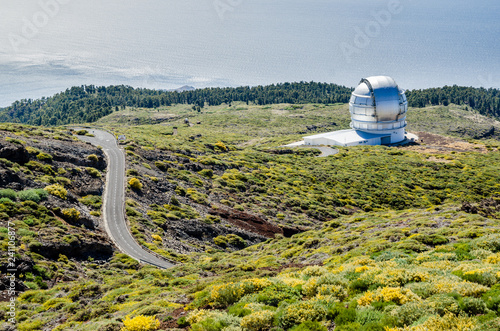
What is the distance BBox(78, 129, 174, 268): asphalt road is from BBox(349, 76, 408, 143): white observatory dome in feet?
199

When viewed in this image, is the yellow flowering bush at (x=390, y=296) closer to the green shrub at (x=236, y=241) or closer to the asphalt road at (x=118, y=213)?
the asphalt road at (x=118, y=213)

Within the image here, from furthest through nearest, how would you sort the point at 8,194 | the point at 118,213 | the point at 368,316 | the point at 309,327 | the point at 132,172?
1. the point at 132,172
2. the point at 118,213
3. the point at 8,194
4. the point at 309,327
5. the point at 368,316

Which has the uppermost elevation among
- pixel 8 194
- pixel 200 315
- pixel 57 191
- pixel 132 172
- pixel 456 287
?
pixel 8 194

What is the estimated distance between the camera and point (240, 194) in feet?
146

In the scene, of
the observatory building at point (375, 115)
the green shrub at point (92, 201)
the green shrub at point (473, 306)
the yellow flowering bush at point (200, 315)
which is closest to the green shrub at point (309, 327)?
the yellow flowering bush at point (200, 315)

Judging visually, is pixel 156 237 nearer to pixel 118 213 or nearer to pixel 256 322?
pixel 118 213

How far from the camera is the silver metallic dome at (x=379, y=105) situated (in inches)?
3255

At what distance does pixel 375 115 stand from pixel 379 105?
253 cm

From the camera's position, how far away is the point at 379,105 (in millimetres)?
82688

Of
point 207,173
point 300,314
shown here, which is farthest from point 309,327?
point 207,173

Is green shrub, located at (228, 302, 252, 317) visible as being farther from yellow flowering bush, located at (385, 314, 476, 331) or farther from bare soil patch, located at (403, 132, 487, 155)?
bare soil patch, located at (403, 132, 487, 155)

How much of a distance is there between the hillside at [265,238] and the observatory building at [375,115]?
1026cm

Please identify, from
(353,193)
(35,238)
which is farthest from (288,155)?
(35,238)

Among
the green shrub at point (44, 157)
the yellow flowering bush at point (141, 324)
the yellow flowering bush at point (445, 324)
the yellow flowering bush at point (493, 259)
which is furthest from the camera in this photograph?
the green shrub at point (44, 157)
